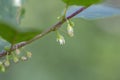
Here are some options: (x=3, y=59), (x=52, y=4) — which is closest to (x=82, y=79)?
(x=52, y=4)

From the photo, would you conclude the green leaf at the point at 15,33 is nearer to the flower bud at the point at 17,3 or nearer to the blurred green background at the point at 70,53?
the flower bud at the point at 17,3

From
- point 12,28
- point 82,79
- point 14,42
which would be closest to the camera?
point 12,28

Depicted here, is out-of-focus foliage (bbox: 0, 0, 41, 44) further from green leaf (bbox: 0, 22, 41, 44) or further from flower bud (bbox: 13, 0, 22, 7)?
flower bud (bbox: 13, 0, 22, 7)

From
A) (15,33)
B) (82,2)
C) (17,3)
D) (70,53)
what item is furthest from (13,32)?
(70,53)

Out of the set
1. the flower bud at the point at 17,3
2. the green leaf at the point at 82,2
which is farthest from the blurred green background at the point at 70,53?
the green leaf at the point at 82,2

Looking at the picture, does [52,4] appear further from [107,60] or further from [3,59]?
[3,59]

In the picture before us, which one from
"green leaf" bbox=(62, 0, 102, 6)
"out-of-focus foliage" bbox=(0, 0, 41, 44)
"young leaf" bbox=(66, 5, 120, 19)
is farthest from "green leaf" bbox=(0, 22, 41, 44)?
"young leaf" bbox=(66, 5, 120, 19)

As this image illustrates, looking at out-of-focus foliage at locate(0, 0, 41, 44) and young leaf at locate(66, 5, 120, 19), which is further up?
out-of-focus foliage at locate(0, 0, 41, 44)
